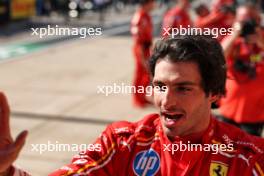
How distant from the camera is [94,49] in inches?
587

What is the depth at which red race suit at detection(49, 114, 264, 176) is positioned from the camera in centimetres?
214

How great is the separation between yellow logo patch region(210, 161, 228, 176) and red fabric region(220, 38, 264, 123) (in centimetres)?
308

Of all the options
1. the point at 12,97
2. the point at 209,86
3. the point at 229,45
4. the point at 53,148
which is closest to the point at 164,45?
the point at 209,86

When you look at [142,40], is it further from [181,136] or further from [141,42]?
[181,136]

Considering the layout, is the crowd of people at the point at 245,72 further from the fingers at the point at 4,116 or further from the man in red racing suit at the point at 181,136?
the fingers at the point at 4,116

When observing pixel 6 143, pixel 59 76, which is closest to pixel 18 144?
pixel 6 143

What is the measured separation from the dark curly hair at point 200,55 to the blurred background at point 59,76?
13.1ft

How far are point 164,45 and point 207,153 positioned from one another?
1.50 ft

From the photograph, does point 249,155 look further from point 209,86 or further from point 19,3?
point 19,3

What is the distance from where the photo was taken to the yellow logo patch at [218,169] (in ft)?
6.99

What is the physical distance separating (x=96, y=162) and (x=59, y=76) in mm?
9060

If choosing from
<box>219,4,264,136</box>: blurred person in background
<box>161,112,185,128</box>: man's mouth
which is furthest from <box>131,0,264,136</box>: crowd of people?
<box>161,112,185,128</box>: man's mouth

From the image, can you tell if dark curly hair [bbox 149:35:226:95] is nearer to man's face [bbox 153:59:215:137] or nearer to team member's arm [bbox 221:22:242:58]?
man's face [bbox 153:59:215:137]
